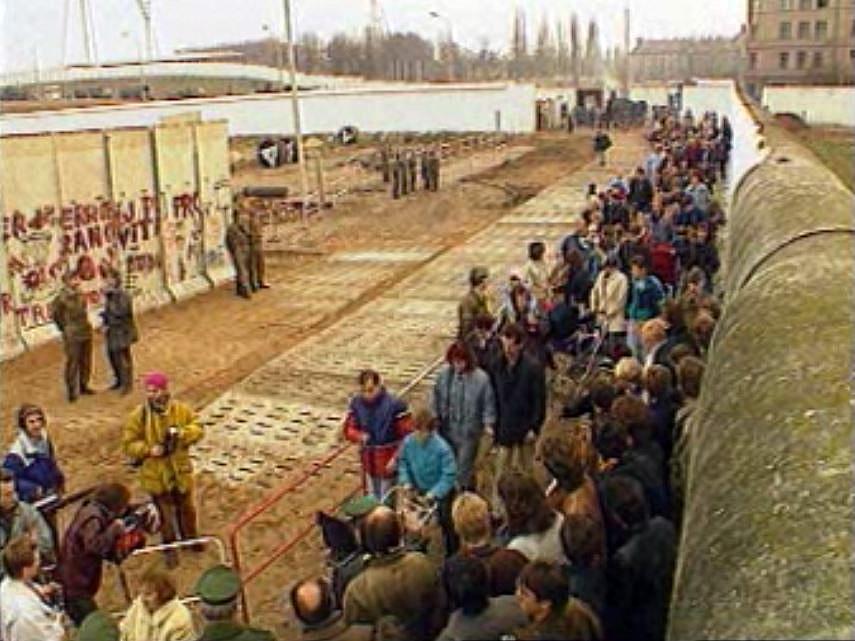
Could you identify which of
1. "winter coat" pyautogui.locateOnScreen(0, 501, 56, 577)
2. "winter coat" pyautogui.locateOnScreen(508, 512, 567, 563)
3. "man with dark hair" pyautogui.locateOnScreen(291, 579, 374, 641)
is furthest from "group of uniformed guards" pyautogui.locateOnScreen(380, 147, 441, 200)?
"man with dark hair" pyautogui.locateOnScreen(291, 579, 374, 641)

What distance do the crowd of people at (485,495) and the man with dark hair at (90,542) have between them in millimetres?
13

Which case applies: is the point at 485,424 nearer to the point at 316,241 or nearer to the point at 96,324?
the point at 96,324

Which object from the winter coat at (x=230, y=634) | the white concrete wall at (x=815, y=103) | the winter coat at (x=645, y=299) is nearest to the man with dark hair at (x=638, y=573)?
the winter coat at (x=230, y=634)

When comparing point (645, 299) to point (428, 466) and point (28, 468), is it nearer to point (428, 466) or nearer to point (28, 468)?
point (428, 466)

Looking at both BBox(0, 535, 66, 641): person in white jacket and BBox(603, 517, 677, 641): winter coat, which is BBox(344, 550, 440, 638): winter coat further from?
BBox(0, 535, 66, 641): person in white jacket

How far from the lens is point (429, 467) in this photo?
7152 mm

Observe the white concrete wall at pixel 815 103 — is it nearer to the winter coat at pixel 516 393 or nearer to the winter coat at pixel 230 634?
the winter coat at pixel 516 393

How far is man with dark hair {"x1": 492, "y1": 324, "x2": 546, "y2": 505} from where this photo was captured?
8.44 metres

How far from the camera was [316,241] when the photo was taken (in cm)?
2548

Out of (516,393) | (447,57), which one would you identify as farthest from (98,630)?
(447,57)

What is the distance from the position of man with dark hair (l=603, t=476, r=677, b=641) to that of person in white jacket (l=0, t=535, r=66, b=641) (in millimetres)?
2787

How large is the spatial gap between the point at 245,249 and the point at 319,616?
14.7 meters

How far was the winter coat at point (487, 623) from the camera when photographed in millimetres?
4387

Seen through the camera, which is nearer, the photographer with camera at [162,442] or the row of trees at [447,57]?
the photographer with camera at [162,442]
